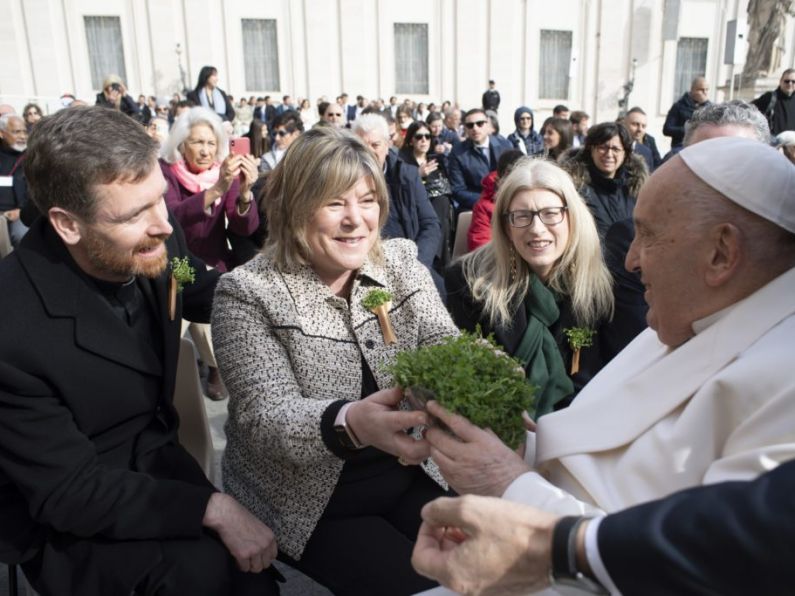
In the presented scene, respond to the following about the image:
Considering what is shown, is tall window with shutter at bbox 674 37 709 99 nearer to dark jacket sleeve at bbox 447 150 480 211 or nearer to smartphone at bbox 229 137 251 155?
dark jacket sleeve at bbox 447 150 480 211

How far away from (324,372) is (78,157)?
1.02m

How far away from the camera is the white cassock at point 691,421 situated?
1.31 metres

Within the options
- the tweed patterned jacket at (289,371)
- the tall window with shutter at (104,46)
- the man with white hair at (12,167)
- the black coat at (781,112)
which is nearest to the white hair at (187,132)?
the man with white hair at (12,167)

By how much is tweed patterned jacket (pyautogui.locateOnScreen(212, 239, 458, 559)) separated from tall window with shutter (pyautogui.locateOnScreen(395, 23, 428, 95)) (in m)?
30.2

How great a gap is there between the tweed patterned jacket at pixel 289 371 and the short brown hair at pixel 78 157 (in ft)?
1.70

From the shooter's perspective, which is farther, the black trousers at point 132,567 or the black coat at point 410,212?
the black coat at point 410,212

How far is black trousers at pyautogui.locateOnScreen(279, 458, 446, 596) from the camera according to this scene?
6.81 ft

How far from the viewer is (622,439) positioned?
1.58m

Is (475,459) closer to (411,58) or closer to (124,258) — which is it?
(124,258)

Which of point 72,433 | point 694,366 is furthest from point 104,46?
point 694,366

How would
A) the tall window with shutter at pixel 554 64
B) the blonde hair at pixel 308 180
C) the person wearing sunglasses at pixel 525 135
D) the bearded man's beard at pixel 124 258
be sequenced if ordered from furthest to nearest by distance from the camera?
the tall window with shutter at pixel 554 64 < the person wearing sunglasses at pixel 525 135 < the blonde hair at pixel 308 180 < the bearded man's beard at pixel 124 258

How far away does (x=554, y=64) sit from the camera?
32.0 metres

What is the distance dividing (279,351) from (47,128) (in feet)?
3.21

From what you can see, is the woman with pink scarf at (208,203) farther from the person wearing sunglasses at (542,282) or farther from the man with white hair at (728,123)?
the man with white hair at (728,123)
